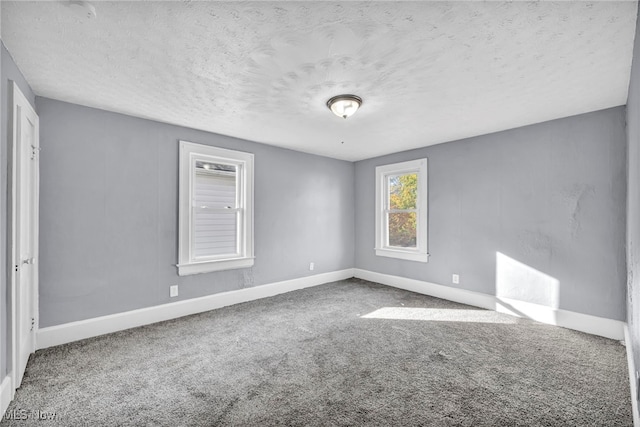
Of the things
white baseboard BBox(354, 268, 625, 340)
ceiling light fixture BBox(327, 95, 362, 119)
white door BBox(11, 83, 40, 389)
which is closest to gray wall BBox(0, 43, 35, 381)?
white door BBox(11, 83, 40, 389)

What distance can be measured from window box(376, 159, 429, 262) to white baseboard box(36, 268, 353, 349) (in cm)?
171

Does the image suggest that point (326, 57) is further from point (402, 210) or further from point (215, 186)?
point (402, 210)

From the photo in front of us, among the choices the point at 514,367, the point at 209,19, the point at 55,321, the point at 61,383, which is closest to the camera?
the point at 209,19

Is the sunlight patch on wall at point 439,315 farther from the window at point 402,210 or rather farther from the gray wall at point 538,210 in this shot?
the window at point 402,210

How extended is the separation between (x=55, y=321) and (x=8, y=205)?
142 centimetres

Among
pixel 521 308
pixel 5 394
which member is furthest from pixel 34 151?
pixel 521 308

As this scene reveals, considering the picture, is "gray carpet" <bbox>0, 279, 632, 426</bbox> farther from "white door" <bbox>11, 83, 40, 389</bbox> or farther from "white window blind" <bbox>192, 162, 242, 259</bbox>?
"white window blind" <bbox>192, 162, 242, 259</bbox>

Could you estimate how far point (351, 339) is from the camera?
2.99m

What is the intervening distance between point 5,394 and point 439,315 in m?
3.92

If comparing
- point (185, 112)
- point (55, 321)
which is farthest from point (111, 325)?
point (185, 112)

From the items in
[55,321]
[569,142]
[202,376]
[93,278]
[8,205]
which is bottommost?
[202,376]

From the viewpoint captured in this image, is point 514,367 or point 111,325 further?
point 111,325

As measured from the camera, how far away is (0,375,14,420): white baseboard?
183 cm

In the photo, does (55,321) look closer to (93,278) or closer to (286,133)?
(93,278)
